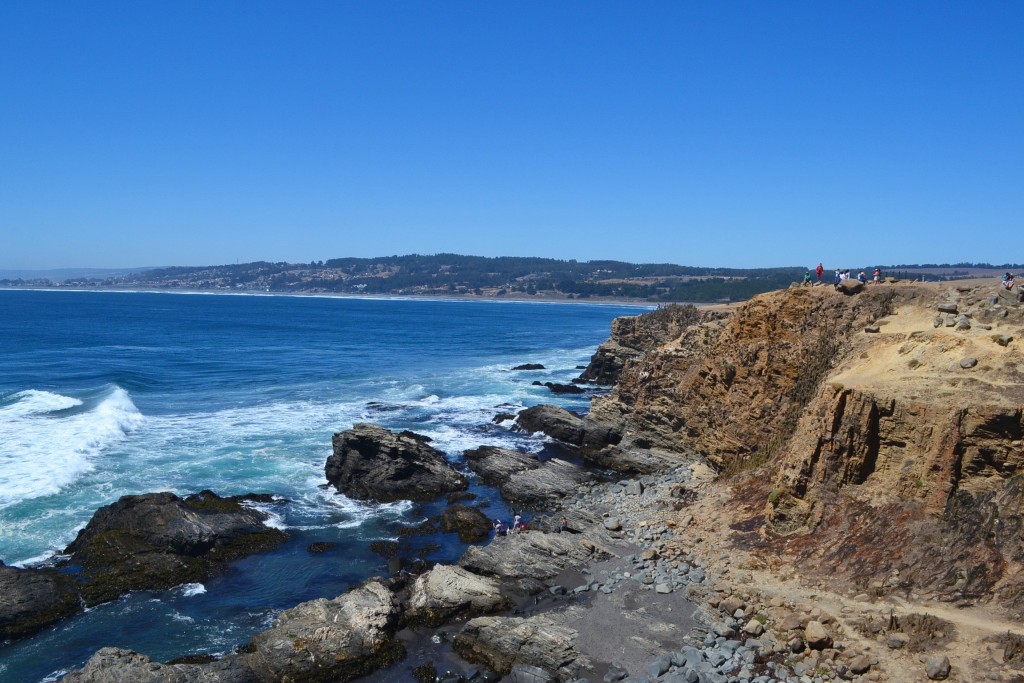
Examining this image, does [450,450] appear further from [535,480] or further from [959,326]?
[959,326]

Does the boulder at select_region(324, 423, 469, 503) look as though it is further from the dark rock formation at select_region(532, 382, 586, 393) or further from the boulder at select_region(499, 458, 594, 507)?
the dark rock formation at select_region(532, 382, 586, 393)

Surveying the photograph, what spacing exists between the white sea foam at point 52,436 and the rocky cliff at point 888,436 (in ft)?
93.6

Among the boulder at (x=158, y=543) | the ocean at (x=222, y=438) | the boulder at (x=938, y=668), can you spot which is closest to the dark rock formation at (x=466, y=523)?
the ocean at (x=222, y=438)

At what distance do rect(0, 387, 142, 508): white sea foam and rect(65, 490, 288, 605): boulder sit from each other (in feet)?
22.5

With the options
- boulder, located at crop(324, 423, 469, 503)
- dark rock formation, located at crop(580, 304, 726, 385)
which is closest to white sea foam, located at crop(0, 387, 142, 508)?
boulder, located at crop(324, 423, 469, 503)

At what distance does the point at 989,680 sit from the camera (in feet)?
40.9

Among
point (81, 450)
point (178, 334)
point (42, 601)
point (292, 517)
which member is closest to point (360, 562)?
point (292, 517)

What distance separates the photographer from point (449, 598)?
1814cm

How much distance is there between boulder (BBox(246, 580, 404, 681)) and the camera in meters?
15.5

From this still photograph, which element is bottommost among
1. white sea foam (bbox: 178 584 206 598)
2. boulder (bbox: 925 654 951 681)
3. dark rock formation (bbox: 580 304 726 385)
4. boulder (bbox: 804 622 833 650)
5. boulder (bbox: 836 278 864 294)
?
white sea foam (bbox: 178 584 206 598)

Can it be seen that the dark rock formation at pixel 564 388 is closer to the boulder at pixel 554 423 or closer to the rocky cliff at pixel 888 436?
the boulder at pixel 554 423

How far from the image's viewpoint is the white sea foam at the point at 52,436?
28656 millimetres

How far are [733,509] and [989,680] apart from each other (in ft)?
29.0

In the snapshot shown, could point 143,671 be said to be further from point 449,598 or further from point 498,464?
point 498,464
